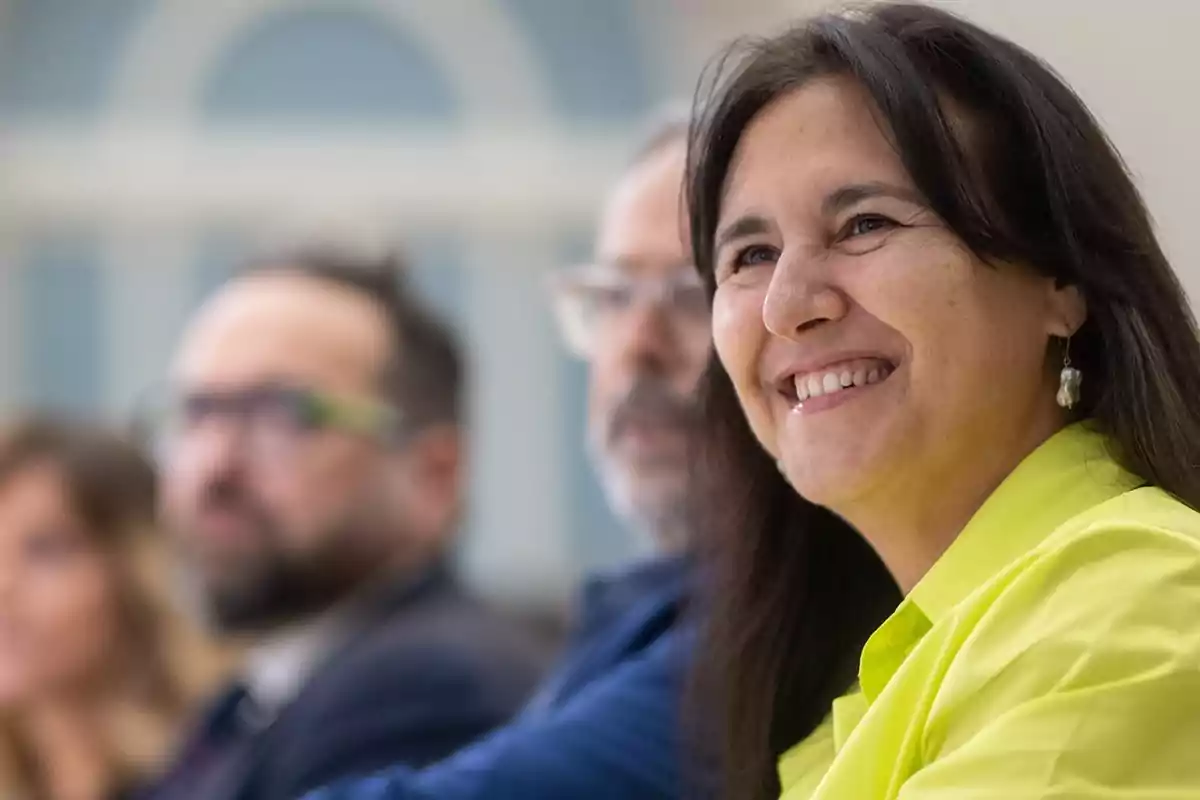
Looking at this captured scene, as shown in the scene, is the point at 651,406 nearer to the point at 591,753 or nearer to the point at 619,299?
the point at 619,299

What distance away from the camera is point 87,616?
249cm

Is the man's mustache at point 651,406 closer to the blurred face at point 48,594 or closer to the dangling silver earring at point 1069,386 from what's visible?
the dangling silver earring at point 1069,386

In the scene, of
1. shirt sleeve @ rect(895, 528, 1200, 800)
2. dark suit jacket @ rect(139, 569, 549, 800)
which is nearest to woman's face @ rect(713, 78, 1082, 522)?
shirt sleeve @ rect(895, 528, 1200, 800)

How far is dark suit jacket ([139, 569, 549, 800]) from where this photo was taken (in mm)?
1789

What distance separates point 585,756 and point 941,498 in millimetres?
396

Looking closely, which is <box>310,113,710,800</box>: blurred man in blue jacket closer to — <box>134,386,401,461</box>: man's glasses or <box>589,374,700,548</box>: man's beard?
<box>589,374,700,548</box>: man's beard

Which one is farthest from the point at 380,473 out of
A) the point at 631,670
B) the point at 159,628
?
the point at 631,670

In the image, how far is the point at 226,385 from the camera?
7.32ft

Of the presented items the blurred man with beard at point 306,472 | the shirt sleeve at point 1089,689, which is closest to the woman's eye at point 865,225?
the shirt sleeve at point 1089,689

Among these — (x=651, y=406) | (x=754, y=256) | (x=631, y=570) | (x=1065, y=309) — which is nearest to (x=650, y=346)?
(x=651, y=406)

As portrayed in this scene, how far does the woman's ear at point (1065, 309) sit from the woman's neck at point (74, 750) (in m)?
1.85

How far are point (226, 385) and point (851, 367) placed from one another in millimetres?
1333

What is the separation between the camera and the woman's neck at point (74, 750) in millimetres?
2512

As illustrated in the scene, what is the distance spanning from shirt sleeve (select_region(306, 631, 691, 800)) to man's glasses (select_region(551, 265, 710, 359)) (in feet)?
1.42
